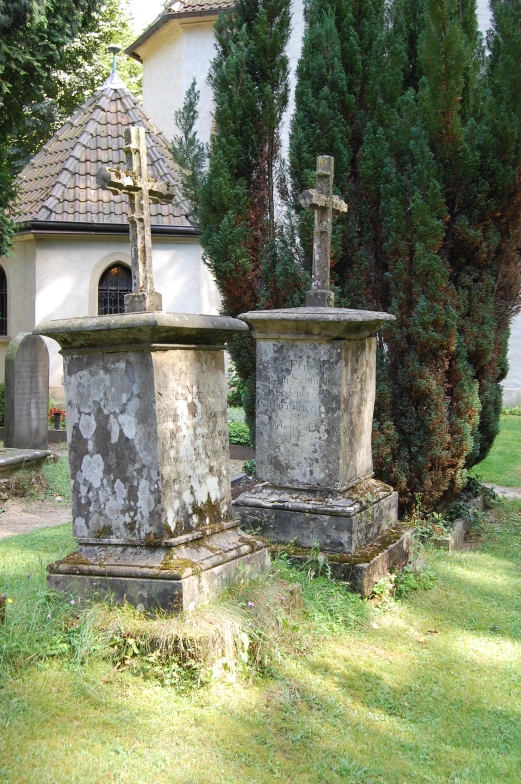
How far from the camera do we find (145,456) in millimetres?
4141

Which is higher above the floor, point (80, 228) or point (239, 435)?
point (80, 228)

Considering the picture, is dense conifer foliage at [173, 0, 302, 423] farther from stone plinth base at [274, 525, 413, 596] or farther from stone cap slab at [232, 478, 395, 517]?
stone plinth base at [274, 525, 413, 596]

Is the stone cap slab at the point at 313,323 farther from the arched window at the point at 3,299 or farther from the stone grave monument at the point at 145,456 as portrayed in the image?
the arched window at the point at 3,299

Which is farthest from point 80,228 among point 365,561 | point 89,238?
point 365,561

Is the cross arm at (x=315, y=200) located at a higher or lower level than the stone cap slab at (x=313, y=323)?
higher

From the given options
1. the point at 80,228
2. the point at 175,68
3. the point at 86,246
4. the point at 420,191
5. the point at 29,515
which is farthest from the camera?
the point at 175,68

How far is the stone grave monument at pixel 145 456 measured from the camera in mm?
4059

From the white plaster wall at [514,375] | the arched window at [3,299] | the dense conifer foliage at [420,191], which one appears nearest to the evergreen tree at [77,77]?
the arched window at [3,299]

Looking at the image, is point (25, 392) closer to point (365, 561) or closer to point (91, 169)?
point (91, 169)

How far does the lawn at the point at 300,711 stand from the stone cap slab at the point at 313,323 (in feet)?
5.58

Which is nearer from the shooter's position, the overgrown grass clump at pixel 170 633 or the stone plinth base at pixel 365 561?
the overgrown grass clump at pixel 170 633

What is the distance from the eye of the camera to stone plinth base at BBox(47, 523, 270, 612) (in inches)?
156

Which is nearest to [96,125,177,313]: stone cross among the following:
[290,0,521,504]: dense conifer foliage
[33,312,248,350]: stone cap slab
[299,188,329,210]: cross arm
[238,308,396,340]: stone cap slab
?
[33,312,248,350]: stone cap slab

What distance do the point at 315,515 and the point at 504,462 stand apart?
677 centimetres
